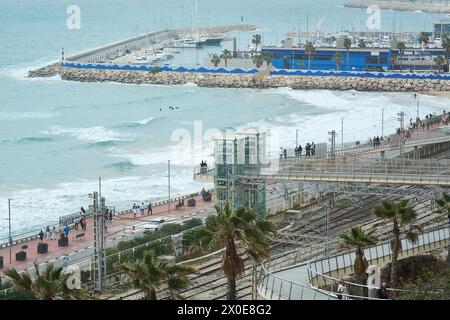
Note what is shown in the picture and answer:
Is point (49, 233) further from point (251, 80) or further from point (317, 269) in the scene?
point (251, 80)

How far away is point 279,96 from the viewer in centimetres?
8506

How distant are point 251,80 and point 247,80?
508 mm

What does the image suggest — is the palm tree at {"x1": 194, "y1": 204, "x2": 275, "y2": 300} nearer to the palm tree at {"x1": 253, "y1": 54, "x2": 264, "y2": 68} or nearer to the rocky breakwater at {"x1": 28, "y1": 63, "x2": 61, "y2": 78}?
the palm tree at {"x1": 253, "y1": 54, "x2": 264, "y2": 68}

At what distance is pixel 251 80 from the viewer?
91.7 m

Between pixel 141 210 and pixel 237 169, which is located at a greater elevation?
pixel 237 169

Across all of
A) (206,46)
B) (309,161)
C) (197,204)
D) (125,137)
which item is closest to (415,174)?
(309,161)

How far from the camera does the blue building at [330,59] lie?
95438 millimetres

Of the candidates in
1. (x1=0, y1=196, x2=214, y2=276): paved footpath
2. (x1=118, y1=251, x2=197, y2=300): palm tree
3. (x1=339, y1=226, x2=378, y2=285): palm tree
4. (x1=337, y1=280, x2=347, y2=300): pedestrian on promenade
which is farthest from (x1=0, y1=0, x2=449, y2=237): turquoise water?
(x1=337, y1=280, x2=347, y2=300): pedestrian on promenade

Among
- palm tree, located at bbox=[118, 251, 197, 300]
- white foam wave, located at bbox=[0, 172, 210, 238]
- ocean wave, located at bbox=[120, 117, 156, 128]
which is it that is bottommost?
white foam wave, located at bbox=[0, 172, 210, 238]

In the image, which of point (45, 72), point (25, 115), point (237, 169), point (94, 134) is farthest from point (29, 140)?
point (45, 72)

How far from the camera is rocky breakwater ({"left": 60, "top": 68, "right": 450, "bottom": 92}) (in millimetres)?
86812

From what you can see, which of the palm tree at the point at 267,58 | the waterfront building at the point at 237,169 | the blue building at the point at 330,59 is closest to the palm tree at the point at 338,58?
the blue building at the point at 330,59

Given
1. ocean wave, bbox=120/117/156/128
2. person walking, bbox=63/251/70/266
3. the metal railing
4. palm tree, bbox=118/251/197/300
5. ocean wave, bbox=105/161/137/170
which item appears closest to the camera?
palm tree, bbox=118/251/197/300

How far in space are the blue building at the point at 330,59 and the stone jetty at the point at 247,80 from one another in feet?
20.8
